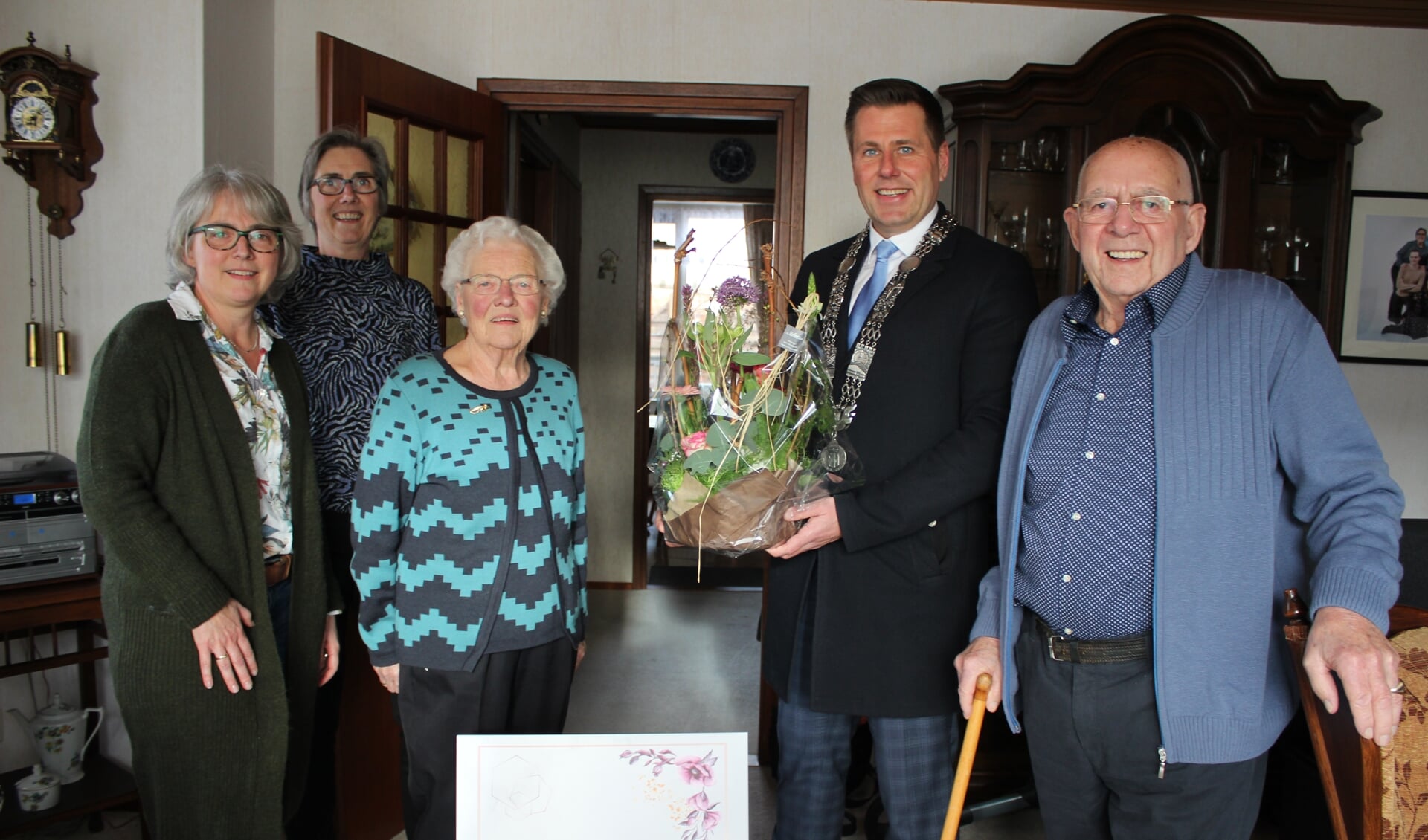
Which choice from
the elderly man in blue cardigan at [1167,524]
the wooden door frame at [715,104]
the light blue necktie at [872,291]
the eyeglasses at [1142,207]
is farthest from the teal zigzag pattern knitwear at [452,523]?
the wooden door frame at [715,104]

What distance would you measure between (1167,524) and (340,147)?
6.22 feet

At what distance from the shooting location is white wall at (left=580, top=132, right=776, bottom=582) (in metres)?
5.45

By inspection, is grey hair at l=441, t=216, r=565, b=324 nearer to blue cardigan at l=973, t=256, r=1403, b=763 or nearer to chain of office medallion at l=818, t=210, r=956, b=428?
chain of office medallion at l=818, t=210, r=956, b=428

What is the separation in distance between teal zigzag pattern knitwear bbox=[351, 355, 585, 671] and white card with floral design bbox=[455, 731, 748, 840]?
1.33 ft

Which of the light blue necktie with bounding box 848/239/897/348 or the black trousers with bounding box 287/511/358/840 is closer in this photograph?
the light blue necktie with bounding box 848/239/897/348

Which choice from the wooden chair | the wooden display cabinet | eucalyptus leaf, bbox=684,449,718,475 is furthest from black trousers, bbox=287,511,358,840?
the wooden display cabinet

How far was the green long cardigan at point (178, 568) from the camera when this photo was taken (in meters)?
1.52

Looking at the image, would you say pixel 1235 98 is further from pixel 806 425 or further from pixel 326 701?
pixel 326 701

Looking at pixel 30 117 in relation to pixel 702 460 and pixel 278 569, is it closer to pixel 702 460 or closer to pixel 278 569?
pixel 278 569

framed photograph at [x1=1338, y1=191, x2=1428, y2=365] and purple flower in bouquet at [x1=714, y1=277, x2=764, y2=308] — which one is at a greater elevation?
framed photograph at [x1=1338, y1=191, x2=1428, y2=365]

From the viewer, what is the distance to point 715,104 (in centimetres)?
318

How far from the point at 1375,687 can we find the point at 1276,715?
0.28 metres

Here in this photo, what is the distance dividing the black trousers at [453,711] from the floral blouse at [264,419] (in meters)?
0.37

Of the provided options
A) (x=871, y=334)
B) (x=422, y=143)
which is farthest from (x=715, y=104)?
(x=871, y=334)
